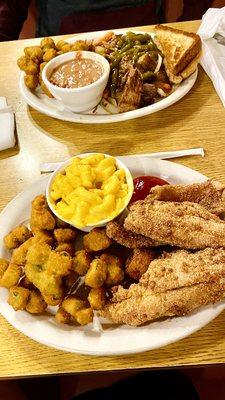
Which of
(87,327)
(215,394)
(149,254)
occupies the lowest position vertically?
(215,394)

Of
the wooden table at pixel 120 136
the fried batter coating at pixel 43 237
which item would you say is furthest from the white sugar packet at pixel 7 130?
the fried batter coating at pixel 43 237

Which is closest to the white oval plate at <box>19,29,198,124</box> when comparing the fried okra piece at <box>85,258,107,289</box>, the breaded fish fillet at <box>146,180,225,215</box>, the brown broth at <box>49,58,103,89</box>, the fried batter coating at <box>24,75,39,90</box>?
the fried batter coating at <box>24,75,39,90</box>

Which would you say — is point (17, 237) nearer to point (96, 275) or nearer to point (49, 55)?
point (96, 275)

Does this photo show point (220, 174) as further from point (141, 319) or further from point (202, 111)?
point (141, 319)

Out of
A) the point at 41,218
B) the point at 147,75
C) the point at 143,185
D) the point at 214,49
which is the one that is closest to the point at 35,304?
the point at 41,218

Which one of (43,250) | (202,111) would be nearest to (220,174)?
(202,111)

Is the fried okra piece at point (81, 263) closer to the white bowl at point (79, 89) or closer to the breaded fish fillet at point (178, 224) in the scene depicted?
the breaded fish fillet at point (178, 224)

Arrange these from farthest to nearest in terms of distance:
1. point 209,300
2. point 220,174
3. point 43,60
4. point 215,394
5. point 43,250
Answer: point 43,60 → point 215,394 → point 220,174 → point 43,250 → point 209,300
